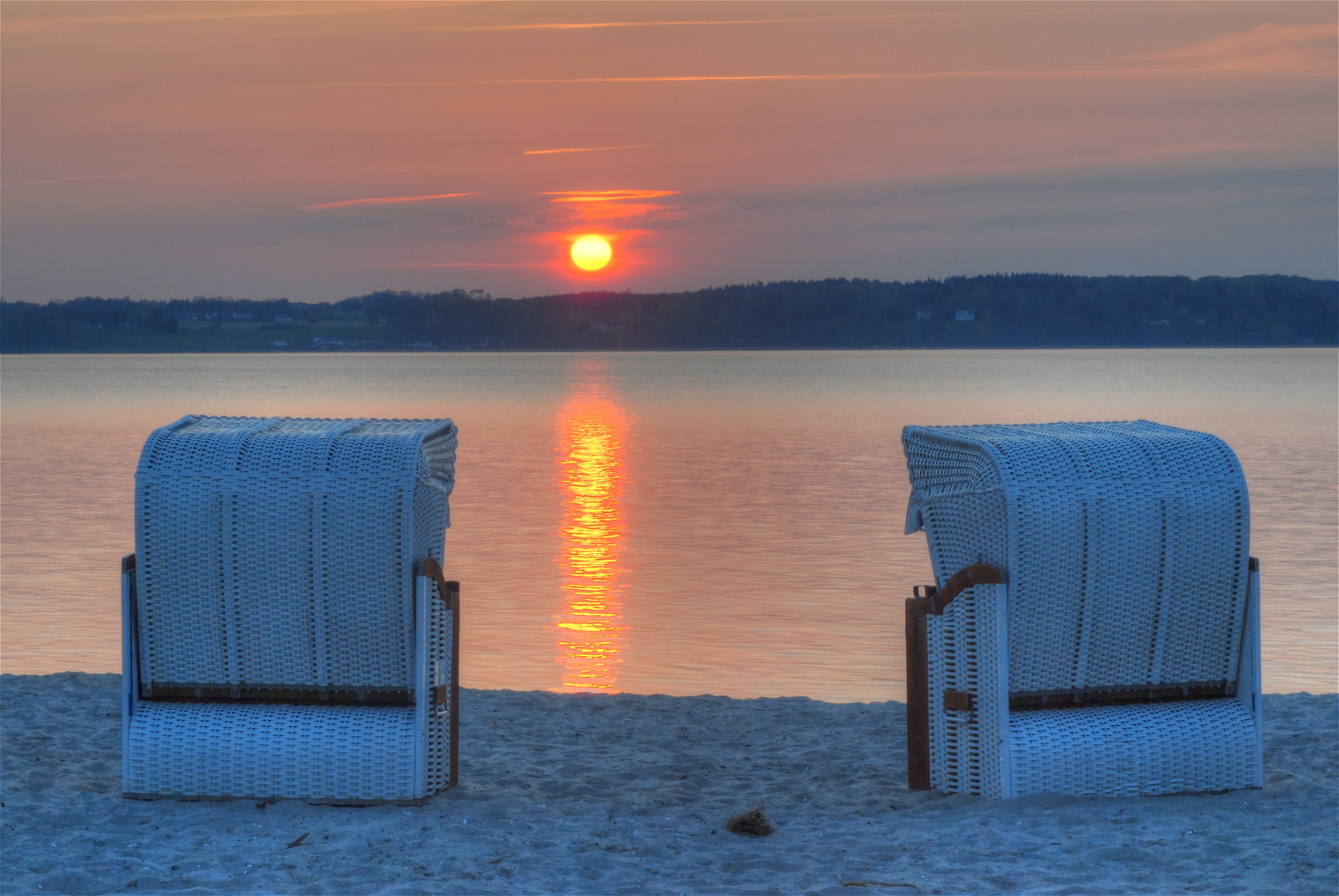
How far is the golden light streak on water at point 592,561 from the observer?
35.8 ft

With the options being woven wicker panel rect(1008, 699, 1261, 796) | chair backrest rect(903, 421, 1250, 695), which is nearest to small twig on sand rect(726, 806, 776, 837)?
woven wicker panel rect(1008, 699, 1261, 796)

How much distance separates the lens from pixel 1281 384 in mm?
82062

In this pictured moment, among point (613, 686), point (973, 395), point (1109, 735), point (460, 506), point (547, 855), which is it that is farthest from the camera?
point (973, 395)

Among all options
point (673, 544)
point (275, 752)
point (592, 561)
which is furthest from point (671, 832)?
point (673, 544)

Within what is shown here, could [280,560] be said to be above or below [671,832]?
above

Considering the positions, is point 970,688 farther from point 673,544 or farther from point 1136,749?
point 673,544

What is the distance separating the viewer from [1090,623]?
581 centimetres

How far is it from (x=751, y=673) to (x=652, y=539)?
8.67m

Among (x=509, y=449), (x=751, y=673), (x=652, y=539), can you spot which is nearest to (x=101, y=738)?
(x=751, y=673)

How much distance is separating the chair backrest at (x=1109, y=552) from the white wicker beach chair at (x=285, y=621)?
2444 millimetres

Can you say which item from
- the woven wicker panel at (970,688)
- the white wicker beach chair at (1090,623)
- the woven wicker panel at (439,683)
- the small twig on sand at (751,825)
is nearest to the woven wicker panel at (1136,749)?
the white wicker beach chair at (1090,623)

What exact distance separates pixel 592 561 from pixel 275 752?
36.4 feet

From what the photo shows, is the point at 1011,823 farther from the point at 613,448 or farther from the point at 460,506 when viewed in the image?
the point at 613,448

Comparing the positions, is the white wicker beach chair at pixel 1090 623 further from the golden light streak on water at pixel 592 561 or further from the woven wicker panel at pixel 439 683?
the golden light streak on water at pixel 592 561
